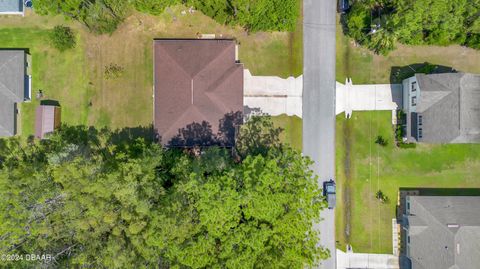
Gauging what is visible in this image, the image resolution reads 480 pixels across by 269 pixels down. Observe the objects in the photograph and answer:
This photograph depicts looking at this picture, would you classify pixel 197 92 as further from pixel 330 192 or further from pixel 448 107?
pixel 448 107

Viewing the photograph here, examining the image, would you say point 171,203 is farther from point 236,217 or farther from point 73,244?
point 73,244

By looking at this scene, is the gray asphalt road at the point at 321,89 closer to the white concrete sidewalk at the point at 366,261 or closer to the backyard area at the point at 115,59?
the white concrete sidewalk at the point at 366,261

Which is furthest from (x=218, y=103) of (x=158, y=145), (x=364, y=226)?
(x=364, y=226)

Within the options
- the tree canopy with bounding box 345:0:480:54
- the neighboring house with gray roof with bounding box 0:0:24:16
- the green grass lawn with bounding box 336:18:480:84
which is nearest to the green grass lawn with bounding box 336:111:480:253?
the green grass lawn with bounding box 336:18:480:84

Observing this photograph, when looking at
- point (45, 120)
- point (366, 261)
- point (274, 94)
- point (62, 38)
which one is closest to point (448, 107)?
point (274, 94)

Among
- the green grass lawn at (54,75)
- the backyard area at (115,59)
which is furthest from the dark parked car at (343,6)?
the green grass lawn at (54,75)

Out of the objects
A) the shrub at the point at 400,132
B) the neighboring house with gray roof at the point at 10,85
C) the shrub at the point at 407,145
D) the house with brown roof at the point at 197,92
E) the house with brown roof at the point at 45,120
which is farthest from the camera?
the shrub at the point at 407,145
